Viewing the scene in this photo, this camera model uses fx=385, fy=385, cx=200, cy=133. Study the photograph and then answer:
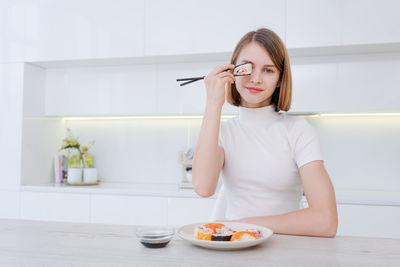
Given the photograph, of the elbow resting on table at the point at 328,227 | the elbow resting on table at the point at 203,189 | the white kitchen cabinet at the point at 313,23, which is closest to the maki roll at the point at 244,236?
the elbow resting on table at the point at 328,227

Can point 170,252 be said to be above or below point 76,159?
below

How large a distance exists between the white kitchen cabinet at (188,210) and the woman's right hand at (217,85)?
1.46m

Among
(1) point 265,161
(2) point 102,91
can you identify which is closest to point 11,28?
(2) point 102,91

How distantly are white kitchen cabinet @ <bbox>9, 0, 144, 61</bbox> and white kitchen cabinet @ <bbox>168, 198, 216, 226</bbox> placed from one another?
1.16 m

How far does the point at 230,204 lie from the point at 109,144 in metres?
2.22

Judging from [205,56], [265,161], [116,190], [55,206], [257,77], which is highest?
[205,56]

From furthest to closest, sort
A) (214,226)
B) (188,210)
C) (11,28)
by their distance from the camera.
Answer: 1. (11,28)
2. (188,210)
3. (214,226)

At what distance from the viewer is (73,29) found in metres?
3.08

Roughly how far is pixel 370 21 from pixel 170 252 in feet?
7.50

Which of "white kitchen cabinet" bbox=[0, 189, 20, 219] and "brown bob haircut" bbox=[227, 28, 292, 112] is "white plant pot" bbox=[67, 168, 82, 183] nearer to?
"white kitchen cabinet" bbox=[0, 189, 20, 219]

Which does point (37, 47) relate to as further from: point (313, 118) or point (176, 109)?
point (313, 118)

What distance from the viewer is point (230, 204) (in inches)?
59.4

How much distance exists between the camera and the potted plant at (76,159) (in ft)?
10.5

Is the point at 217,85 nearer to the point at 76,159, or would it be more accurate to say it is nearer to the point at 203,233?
the point at 203,233
